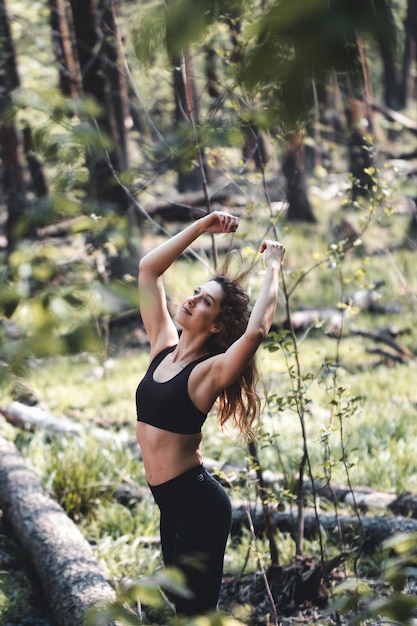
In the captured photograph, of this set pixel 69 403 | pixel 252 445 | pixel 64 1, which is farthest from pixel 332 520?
pixel 64 1

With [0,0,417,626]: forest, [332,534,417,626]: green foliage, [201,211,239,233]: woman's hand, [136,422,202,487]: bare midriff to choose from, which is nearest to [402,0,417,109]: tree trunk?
[0,0,417,626]: forest

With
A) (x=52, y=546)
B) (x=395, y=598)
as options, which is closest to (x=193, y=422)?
(x=52, y=546)

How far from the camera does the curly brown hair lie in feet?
12.9

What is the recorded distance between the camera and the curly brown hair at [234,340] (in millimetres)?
3939

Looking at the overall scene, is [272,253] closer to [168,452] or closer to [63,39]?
[168,452]

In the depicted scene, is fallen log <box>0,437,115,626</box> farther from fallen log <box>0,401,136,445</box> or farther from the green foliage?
the green foliage

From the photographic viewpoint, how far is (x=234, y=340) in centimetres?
398

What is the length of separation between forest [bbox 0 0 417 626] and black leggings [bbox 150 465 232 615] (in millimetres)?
470

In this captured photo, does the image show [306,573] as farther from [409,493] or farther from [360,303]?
[360,303]

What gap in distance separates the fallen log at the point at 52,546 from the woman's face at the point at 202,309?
159cm

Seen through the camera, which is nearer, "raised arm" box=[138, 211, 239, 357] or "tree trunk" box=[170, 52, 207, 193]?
"tree trunk" box=[170, 52, 207, 193]

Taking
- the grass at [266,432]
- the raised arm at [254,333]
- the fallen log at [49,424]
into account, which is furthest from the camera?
the fallen log at [49,424]

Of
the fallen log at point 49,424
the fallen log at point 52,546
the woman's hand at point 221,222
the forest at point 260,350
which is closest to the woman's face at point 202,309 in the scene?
the woman's hand at point 221,222

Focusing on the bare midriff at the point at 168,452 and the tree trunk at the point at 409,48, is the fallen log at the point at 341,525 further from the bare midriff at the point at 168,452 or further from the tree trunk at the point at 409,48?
the tree trunk at the point at 409,48
